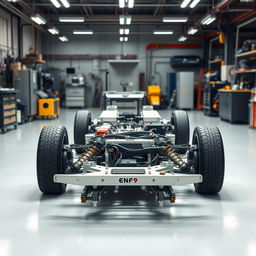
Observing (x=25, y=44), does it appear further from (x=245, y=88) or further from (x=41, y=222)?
(x=41, y=222)

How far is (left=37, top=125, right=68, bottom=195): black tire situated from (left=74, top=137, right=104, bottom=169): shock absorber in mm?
181

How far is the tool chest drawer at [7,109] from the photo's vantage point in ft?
29.9

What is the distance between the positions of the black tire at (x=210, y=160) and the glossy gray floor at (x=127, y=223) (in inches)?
5.5

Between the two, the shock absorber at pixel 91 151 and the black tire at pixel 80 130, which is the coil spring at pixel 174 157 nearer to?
the shock absorber at pixel 91 151

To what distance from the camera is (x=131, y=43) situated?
68.9ft

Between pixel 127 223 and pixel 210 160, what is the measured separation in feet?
3.50

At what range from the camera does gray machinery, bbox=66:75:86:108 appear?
19672mm

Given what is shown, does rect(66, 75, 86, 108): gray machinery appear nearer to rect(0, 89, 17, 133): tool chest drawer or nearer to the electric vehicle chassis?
rect(0, 89, 17, 133): tool chest drawer

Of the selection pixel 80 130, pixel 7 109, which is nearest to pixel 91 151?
pixel 80 130

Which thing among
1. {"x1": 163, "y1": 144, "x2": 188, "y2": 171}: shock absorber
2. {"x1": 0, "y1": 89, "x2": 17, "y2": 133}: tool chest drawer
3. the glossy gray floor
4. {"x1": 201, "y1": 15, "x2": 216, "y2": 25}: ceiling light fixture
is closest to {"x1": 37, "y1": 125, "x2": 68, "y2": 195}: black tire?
the glossy gray floor

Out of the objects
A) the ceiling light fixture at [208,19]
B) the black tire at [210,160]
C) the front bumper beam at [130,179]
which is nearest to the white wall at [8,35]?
the ceiling light fixture at [208,19]

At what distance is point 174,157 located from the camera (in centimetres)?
375

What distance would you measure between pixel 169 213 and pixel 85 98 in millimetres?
17988

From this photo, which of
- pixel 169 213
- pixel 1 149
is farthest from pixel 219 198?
pixel 1 149
